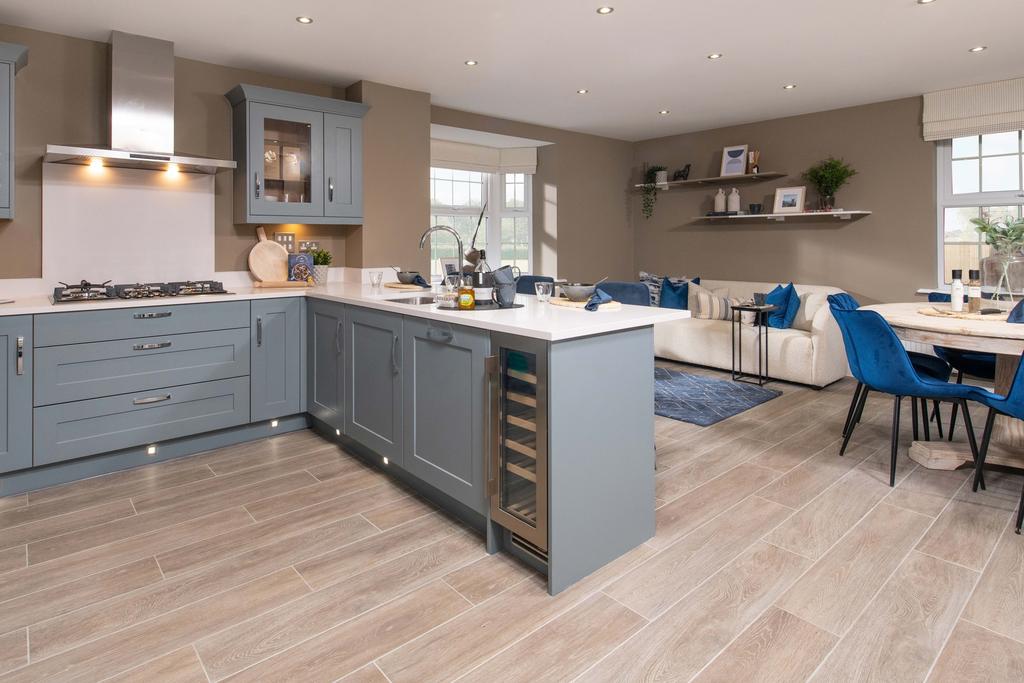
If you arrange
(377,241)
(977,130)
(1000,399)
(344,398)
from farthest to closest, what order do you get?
(977,130), (377,241), (344,398), (1000,399)

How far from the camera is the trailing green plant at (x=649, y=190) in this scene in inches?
279

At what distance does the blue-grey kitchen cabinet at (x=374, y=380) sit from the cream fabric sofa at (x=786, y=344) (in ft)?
11.9

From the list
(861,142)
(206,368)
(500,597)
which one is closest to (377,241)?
(206,368)

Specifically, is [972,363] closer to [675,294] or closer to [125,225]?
[675,294]

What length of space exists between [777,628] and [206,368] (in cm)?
308

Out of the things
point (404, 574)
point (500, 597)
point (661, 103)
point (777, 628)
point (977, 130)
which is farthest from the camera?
point (661, 103)

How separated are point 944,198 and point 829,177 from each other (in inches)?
36.8

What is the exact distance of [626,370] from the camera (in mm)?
2256

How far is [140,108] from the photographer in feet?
11.6

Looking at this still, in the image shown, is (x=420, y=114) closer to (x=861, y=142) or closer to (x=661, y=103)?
(x=661, y=103)

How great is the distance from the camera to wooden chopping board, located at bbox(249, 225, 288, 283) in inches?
165

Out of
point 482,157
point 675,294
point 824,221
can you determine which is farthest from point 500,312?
point 824,221

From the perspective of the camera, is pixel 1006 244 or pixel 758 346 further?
pixel 758 346

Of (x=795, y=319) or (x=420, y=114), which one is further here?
(x=795, y=319)
